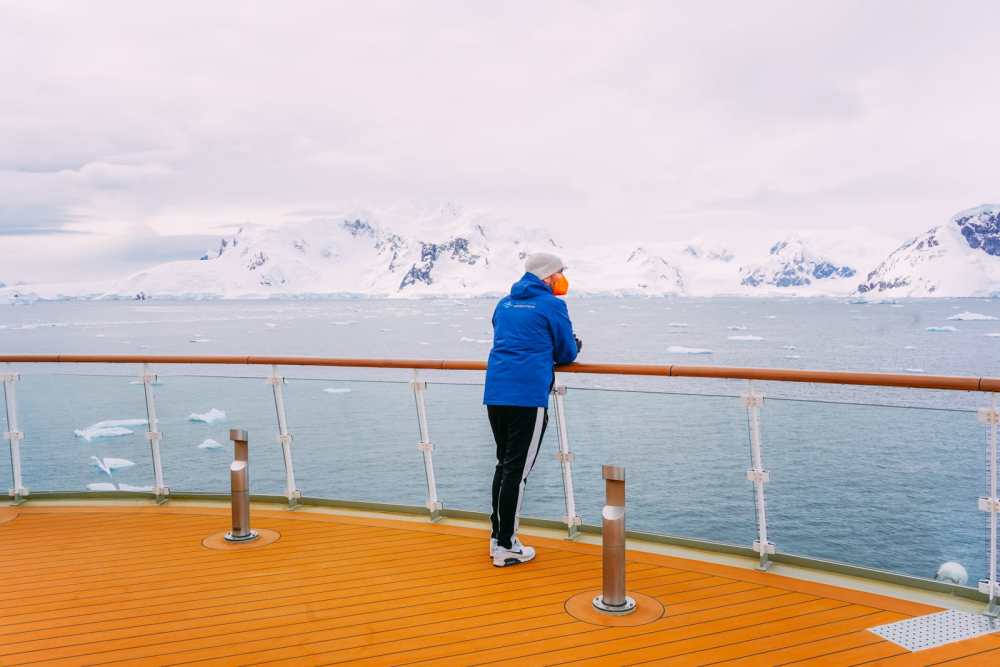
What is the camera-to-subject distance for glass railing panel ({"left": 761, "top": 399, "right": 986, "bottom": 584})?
374cm

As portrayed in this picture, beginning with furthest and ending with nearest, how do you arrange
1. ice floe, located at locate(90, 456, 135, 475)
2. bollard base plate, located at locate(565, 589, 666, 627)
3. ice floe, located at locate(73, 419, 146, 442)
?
ice floe, located at locate(90, 456, 135, 475) < ice floe, located at locate(73, 419, 146, 442) < bollard base plate, located at locate(565, 589, 666, 627)

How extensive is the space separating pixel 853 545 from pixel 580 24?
8191 millimetres

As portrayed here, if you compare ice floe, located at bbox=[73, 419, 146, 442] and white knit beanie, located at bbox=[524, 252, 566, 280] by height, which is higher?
white knit beanie, located at bbox=[524, 252, 566, 280]

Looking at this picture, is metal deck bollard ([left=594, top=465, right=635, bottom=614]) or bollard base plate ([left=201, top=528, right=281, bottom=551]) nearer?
metal deck bollard ([left=594, top=465, right=635, bottom=614])

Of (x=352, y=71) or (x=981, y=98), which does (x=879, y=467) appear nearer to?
(x=352, y=71)

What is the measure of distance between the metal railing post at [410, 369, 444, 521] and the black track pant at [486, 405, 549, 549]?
37.3 inches

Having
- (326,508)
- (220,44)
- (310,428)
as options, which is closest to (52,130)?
(220,44)

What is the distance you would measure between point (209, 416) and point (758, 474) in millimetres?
5374

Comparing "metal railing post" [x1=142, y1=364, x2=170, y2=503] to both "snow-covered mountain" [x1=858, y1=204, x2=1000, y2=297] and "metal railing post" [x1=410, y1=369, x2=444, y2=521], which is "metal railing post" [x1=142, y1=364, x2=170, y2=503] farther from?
A: "snow-covered mountain" [x1=858, y1=204, x2=1000, y2=297]

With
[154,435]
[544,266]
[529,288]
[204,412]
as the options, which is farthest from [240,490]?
[204,412]

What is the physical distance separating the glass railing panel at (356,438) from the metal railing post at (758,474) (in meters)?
2.15

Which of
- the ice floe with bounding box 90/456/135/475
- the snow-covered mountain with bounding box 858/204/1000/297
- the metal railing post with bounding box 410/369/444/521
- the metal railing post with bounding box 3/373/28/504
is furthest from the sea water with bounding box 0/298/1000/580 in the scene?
the snow-covered mountain with bounding box 858/204/1000/297

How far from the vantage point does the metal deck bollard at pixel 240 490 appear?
4.44 m

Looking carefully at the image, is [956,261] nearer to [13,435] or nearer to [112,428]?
[112,428]
